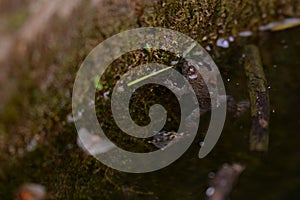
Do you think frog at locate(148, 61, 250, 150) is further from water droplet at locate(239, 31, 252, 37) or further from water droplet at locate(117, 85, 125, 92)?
water droplet at locate(239, 31, 252, 37)

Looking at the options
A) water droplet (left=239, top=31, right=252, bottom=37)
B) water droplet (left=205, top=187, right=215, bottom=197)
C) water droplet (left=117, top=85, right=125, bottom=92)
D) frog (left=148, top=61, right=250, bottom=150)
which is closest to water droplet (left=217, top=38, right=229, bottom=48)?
water droplet (left=239, top=31, right=252, bottom=37)

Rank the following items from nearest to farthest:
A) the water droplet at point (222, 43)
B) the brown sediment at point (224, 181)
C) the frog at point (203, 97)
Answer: the brown sediment at point (224, 181)
the frog at point (203, 97)
the water droplet at point (222, 43)

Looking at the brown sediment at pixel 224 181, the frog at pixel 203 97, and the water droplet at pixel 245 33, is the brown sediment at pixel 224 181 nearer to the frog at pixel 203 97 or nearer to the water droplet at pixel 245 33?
the frog at pixel 203 97

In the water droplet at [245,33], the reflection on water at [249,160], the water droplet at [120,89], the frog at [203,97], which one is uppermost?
the water droplet at [120,89]

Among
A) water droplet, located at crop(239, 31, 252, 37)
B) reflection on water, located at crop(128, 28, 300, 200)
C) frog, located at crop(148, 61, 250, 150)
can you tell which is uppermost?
frog, located at crop(148, 61, 250, 150)

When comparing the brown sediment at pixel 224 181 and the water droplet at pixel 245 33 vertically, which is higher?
the water droplet at pixel 245 33

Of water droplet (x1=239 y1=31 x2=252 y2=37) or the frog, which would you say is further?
water droplet (x1=239 y1=31 x2=252 y2=37)

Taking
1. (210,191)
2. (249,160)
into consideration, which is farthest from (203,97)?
(210,191)

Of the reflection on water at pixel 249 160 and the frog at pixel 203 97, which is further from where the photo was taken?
the frog at pixel 203 97

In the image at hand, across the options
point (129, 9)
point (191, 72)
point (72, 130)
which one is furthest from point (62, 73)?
point (191, 72)

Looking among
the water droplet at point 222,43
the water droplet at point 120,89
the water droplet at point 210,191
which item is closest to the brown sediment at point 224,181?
the water droplet at point 210,191

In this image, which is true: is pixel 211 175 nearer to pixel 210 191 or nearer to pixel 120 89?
pixel 210 191
